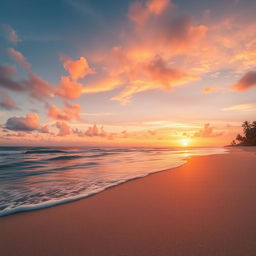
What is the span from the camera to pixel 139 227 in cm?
201

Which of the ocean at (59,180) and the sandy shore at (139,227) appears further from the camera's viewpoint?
the ocean at (59,180)

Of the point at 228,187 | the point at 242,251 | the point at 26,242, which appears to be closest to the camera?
the point at 242,251

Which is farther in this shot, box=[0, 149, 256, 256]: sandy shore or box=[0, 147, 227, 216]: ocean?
box=[0, 147, 227, 216]: ocean

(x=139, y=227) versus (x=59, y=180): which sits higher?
(x=139, y=227)

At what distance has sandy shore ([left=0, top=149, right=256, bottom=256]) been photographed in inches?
62.7

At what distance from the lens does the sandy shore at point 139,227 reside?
5.22ft

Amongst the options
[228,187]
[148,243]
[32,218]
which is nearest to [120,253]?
[148,243]

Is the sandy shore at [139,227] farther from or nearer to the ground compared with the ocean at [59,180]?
farther from the ground

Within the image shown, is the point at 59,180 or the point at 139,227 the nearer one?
the point at 139,227

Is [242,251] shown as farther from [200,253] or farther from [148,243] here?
[148,243]

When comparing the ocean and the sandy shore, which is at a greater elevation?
the sandy shore

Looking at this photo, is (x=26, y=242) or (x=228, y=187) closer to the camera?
(x=26, y=242)

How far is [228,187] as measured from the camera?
3686 millimetres

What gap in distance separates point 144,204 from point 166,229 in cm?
91
